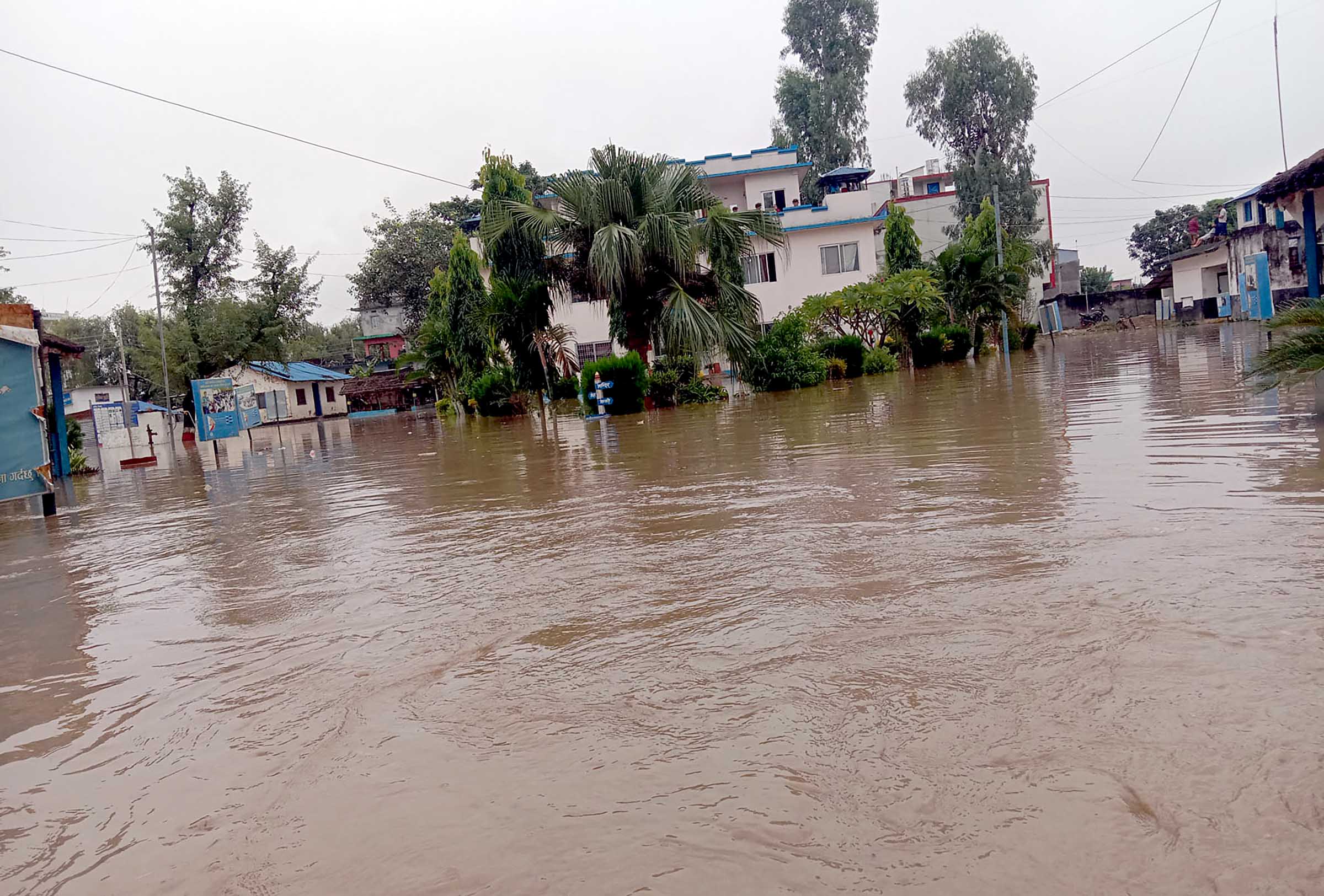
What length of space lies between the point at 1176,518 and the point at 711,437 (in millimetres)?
8269

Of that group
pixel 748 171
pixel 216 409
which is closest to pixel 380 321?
pixel 748 171

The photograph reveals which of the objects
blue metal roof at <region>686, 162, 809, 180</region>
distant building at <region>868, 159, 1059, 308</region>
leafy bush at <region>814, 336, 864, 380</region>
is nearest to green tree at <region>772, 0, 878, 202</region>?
distant building at <region>868, 159, 1059, 308</region>

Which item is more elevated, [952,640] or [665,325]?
[665,325]

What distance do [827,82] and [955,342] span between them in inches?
851

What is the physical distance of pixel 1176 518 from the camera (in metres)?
5.60

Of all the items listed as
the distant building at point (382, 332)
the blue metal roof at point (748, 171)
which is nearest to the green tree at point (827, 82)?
the blue metal roof at point (748, 171)

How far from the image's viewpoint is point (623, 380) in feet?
69.6

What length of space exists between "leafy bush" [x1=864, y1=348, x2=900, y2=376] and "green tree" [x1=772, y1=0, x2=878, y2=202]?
21843 millimetres

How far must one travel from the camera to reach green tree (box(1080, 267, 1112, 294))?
80.6m

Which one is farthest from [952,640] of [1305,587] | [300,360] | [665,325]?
[300,360]

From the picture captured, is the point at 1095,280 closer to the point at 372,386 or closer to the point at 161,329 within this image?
the point at 372,386

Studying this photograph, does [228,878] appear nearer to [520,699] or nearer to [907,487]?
[520,699]

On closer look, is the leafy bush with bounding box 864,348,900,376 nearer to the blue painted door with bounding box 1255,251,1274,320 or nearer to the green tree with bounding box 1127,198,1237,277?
the blue painted door with bounding box 1255,251,1274,320

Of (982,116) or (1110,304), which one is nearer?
(982,116)
